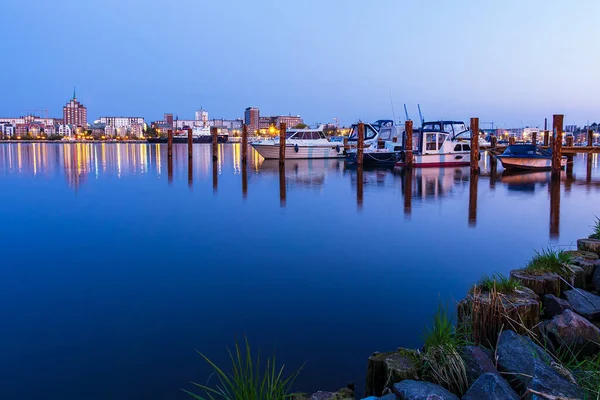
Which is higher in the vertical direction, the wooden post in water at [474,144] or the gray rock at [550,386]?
the wooden post in water at [474,144]

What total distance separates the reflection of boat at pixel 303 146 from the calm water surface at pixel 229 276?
26.0 metres

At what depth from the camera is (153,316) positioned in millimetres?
7113

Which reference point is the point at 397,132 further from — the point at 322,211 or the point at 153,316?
the point at 153,316

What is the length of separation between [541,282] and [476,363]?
229cm

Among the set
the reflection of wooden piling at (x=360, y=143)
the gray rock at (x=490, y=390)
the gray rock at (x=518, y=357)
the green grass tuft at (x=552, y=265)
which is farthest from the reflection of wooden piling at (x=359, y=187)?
the gray rock at (x=490, y=390)

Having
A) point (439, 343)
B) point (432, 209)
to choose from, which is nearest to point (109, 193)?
point (432, 209)

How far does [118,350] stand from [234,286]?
2.70 meters

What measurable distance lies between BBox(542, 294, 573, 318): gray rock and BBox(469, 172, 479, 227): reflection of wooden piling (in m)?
8.38

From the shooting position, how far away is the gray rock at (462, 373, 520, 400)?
389cm

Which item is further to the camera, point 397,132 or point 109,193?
point 397,132

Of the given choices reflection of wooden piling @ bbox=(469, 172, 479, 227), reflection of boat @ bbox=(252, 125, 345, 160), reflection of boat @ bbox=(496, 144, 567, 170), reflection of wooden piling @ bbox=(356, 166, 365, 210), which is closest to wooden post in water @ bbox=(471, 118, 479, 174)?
reflection of wooden piling @ bbox=(469, 172, 479, 227)

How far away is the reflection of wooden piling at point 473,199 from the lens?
15.3m

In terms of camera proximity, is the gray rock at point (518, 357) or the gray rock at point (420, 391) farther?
the gray rock at point (518, 357)

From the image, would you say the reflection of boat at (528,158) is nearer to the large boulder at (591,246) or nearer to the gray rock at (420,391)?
the large boulder at (591,246)
